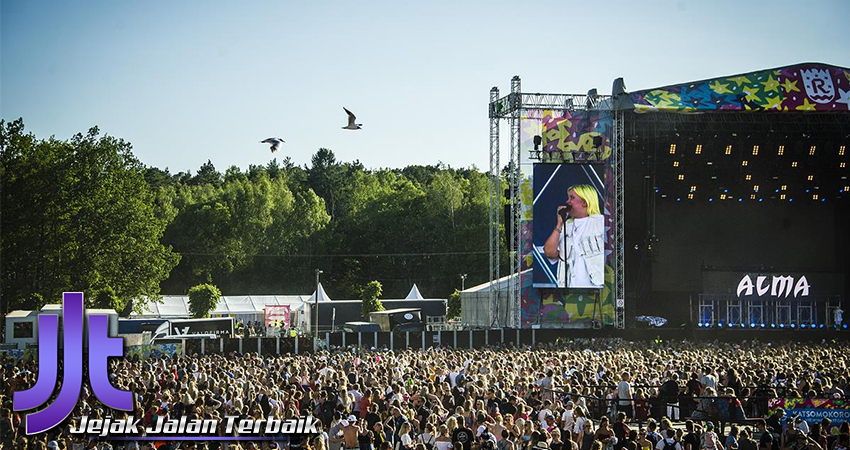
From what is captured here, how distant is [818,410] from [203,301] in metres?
52.5

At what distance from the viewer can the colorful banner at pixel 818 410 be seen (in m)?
14.3

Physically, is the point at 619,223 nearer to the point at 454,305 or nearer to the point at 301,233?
the point at 454,305

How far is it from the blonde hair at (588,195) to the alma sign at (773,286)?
281 inches

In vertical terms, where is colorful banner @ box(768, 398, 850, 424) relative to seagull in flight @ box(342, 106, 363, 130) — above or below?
below

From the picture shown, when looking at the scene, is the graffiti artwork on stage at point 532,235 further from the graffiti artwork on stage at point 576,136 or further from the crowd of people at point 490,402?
the crowd of people at point 490,402

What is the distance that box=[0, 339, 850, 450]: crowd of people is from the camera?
12859 millimetres

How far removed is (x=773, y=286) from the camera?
136 feet

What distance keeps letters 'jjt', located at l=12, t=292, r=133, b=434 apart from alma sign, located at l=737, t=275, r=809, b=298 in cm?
3111

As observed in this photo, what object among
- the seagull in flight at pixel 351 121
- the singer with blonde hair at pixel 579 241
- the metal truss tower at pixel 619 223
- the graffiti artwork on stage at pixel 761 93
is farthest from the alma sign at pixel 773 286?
the seagull in flight at pixel 351 121

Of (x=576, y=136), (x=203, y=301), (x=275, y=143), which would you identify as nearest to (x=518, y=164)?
(x=576, y=136)

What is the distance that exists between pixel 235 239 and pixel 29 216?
32782 mm

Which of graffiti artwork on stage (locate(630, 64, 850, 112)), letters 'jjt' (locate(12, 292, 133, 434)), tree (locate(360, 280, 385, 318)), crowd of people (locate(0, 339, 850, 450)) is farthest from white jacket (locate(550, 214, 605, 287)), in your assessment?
tree (locate(360, 280, 385, 318))

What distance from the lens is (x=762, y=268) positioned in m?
41.7

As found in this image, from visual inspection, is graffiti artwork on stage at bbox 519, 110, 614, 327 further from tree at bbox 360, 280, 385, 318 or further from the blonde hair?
tree at bbox 360, 280, 385, 318
